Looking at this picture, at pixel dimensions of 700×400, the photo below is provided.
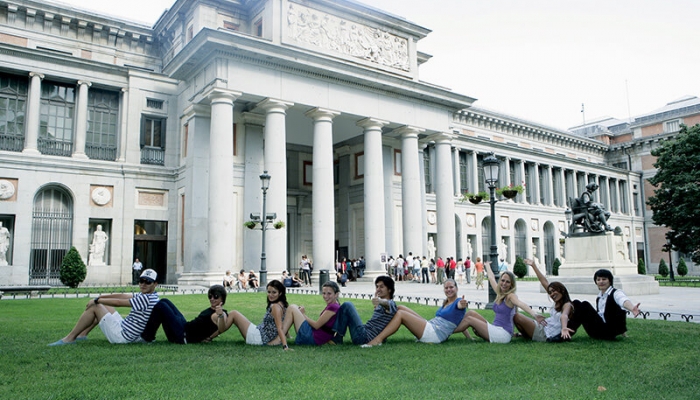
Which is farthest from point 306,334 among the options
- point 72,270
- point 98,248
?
point 98,248

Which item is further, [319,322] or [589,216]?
[589,216]

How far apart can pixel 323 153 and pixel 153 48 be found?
47.5ft

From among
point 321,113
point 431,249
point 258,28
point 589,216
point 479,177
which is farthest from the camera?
point 479,177

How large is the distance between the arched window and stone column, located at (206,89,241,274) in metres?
9.25

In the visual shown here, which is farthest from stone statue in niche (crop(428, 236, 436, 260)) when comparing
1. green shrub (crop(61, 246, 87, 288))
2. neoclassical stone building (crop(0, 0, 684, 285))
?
green shrub (crop(61, 246, 87, 288))

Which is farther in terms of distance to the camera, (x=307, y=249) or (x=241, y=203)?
(x=307, y=249)

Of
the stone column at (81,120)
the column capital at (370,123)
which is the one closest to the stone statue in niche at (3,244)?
the stone column at (81,120)

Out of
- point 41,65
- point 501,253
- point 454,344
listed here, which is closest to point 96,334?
point 454,344

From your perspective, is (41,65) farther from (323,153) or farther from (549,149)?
(549,149)

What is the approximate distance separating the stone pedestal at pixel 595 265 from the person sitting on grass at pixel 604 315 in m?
10.7

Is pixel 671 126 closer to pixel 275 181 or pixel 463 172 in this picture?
pixel 463 172

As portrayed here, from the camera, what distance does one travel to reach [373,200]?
3173 centimetres

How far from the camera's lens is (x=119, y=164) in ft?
103

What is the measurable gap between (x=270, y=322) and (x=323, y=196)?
861 inches
